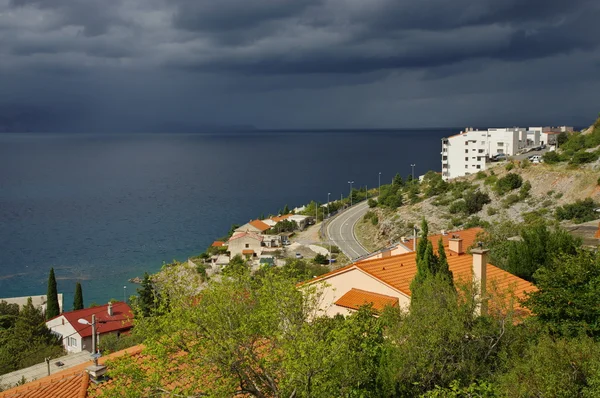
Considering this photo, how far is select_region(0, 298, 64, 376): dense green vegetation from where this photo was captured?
72.2ft

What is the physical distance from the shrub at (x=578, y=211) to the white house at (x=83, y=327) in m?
37.6

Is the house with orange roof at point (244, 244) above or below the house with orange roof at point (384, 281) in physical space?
below

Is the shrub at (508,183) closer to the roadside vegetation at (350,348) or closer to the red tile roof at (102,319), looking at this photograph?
the red tile roof at (102,319)

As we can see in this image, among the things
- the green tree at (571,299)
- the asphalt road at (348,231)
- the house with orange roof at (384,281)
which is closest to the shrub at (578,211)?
the asphalt road at (348,231)

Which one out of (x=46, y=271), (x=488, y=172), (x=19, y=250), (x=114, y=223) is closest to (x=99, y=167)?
(x=114, y=223)

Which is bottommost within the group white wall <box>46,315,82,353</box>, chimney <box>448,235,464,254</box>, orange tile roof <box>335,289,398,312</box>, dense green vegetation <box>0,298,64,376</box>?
white wall <box>46,315,82,353</box>

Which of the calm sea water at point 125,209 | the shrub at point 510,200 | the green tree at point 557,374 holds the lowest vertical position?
the calm sea water at point 125,209

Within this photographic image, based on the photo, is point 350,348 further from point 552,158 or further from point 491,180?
point 552,158

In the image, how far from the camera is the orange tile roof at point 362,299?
17172mm

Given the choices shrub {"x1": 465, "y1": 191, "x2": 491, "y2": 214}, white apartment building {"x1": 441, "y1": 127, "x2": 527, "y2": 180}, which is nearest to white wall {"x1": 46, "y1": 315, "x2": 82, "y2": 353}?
shrub {"x1": 465, "y1": 191, "x2": 491, "y2": 214}

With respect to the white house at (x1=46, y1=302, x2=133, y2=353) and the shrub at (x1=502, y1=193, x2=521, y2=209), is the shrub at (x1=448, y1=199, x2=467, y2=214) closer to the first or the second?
the shrub at (x1=502, y1=193, x2=521, y2=209)

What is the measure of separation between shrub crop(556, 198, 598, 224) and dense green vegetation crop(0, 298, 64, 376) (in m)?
41.3

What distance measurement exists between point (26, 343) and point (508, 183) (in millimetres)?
50421

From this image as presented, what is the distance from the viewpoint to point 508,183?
193 ft
